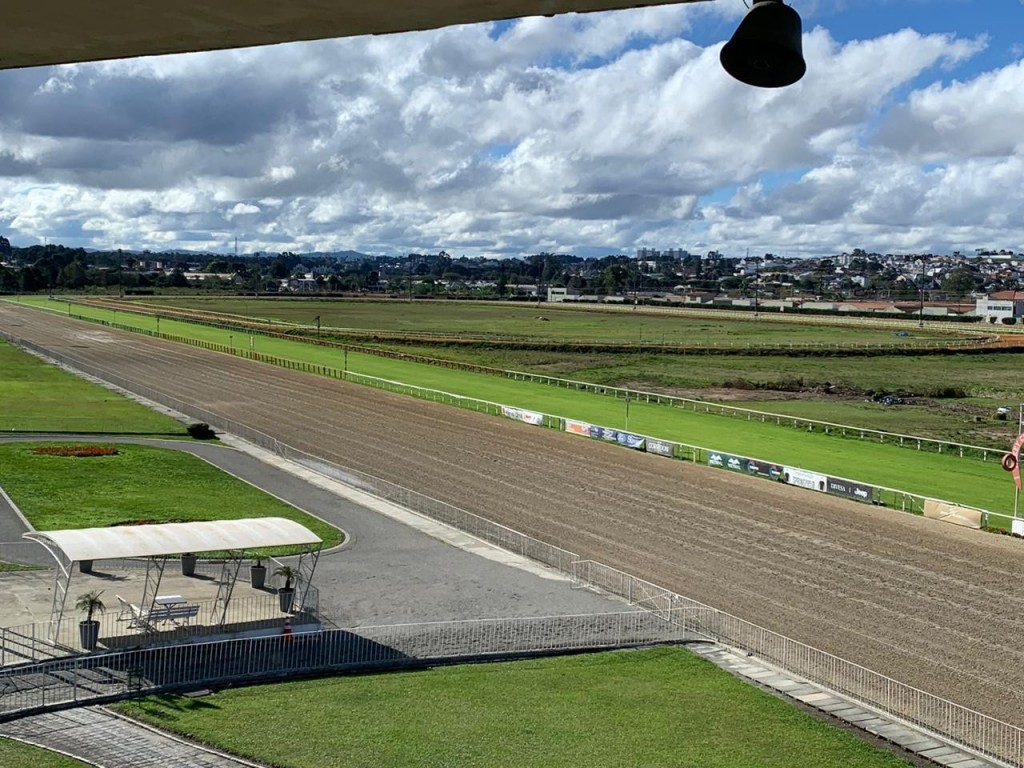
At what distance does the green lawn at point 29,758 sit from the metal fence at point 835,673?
1369 centimetres

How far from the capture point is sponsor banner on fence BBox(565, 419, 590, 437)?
56.1 meters

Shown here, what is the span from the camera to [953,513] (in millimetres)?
37719

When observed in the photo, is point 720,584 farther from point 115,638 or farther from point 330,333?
point 330,333

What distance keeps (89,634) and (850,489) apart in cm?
2933

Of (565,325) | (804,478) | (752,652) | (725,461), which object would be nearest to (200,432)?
(725,461)

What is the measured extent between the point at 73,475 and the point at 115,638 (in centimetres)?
2106

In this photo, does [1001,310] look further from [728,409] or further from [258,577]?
[258,577]

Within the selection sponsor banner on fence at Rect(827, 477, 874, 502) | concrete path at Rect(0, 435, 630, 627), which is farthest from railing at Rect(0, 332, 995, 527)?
concrete path at Rect(0, 435, 630, 627)

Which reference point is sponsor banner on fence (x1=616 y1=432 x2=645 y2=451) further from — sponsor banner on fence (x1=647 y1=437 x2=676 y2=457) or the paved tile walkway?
the paved tile walkway

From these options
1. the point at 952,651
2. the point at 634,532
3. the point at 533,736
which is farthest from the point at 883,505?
the point at 533,736

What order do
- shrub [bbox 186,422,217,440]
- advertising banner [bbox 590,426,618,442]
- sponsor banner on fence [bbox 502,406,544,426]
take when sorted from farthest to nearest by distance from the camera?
sponsor banner on fence [bbox 502,406,544,426] → advertising banner [bbox 590,426,618,442] → shrub [bbox 186,422,217,440]

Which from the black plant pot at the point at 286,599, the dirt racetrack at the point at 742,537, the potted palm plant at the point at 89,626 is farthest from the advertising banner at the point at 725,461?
the potted palm plant at the point at 89,626

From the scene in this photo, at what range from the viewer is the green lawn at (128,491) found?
34.5 metres

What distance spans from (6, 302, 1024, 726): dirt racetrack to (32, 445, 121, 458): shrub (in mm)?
8769
